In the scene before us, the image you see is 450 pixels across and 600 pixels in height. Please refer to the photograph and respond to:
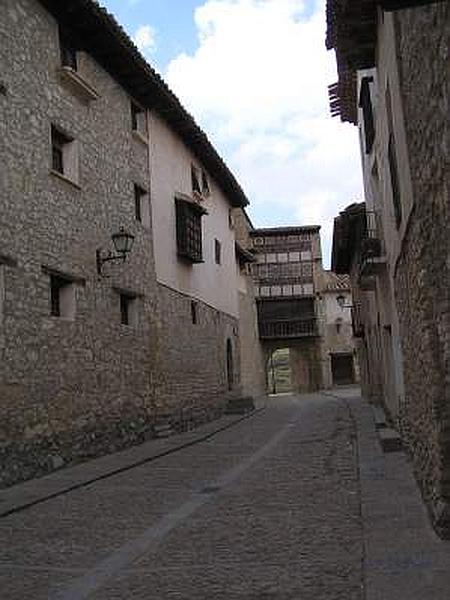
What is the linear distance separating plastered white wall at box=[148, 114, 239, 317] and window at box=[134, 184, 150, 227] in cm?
32

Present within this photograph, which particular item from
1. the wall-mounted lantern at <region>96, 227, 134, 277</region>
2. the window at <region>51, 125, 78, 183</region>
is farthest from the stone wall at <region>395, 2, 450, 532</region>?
the window at <region>51, 125, 78, 183</region>

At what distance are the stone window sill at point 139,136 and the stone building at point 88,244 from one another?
1.3 inches

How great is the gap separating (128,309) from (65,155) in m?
3.54

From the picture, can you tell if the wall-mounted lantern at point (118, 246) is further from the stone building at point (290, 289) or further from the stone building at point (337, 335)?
the stone building at point (337, 335)

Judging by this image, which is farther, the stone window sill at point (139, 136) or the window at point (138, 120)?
the window at point (138, 120)

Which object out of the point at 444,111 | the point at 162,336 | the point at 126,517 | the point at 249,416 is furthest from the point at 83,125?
the point at 249,416

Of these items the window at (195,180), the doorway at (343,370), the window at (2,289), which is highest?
the window at (195,180)

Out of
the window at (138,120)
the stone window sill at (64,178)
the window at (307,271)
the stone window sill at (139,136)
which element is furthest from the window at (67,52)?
the window at (307,271)

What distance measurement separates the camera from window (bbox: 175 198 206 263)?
56.4 ft

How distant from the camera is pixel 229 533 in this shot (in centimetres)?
594

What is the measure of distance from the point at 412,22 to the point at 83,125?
8046mm

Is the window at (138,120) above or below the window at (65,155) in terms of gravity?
above

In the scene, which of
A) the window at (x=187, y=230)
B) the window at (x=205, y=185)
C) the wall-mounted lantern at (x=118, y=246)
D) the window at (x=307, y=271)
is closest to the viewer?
the wall-mounted lantern at (x=118, y=246)

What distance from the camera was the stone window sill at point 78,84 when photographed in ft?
37.1
